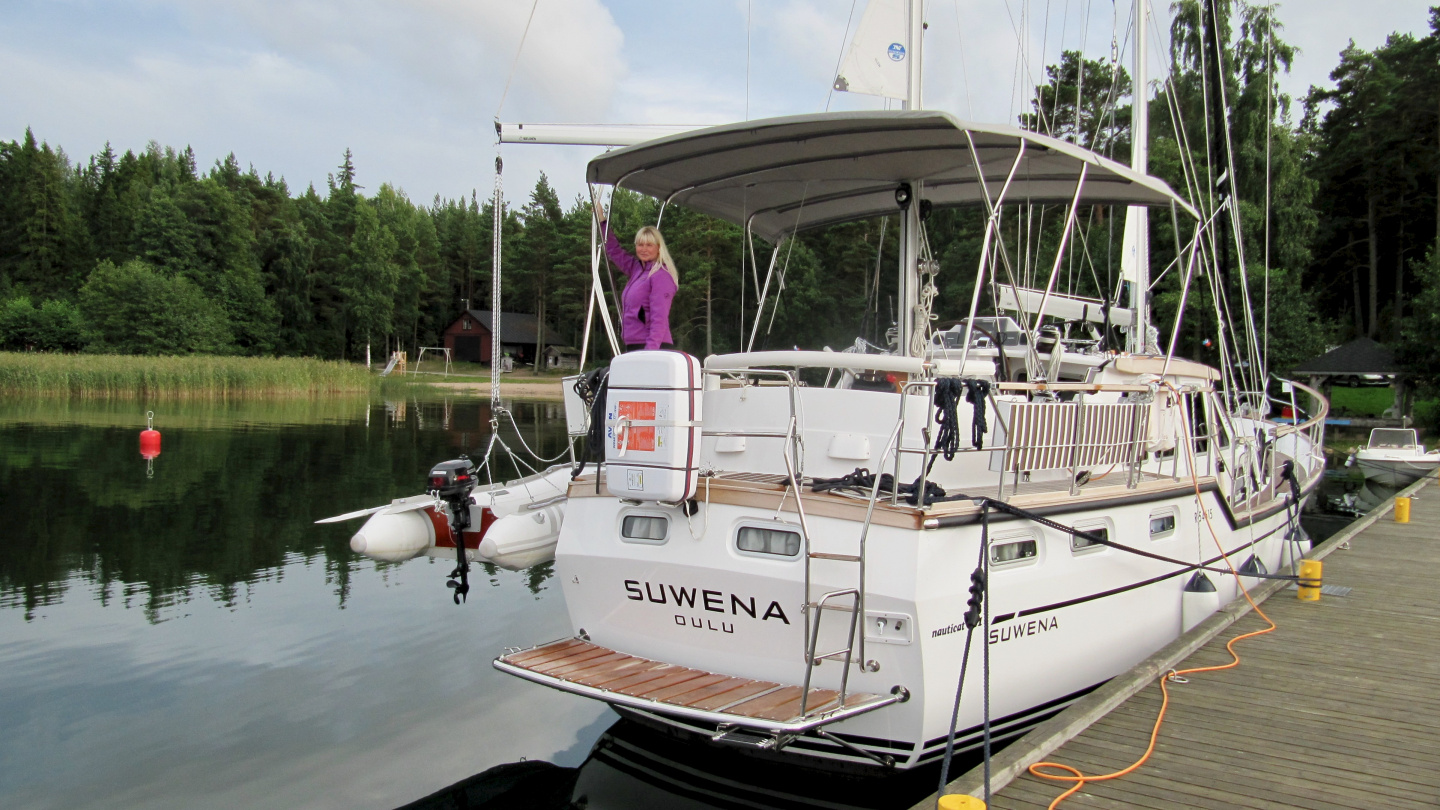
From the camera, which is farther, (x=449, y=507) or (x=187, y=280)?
(x=187, y=280)

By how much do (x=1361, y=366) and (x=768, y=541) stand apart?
31827 mm

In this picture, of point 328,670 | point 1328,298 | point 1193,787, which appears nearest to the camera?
point 1193,787

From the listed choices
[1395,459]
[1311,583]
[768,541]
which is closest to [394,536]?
[768,541]

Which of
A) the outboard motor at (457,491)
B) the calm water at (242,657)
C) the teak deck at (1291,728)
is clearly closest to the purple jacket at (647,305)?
the outboard motor at (457,491)

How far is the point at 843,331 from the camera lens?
4478 centimetres

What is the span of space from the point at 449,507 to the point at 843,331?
38.9m

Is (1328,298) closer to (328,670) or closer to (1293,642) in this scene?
(1293,642)

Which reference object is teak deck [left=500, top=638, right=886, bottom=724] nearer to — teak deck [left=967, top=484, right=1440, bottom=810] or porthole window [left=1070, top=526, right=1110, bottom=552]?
teak deck [left=967, top=484, right=1440, bottom=810]

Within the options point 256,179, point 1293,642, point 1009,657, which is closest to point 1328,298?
point 1293,642

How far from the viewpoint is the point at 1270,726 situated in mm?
5309

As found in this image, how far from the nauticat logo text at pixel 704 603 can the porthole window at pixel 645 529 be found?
25cm

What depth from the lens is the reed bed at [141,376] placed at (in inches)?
1248

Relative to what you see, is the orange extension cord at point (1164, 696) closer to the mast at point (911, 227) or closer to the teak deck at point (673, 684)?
the teak deck at point (673, 684)

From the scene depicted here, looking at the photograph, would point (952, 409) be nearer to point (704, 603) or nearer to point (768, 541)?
point (768, 541)
